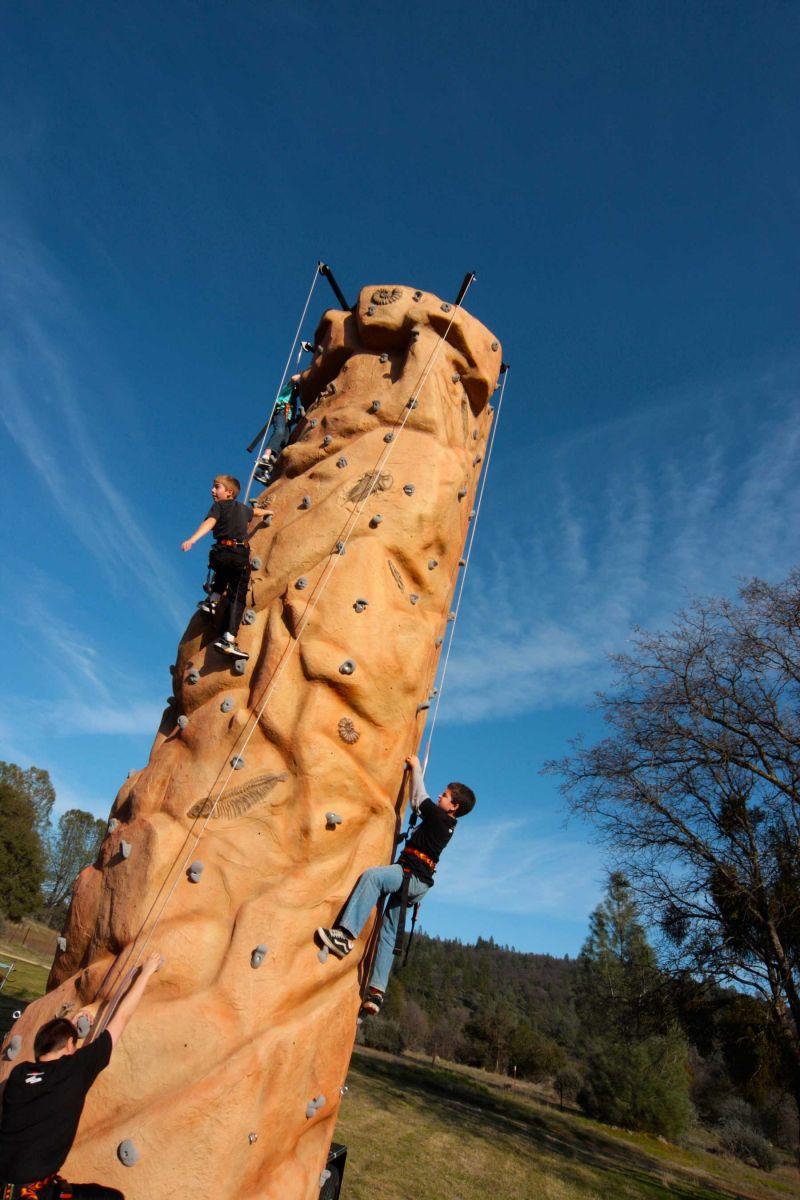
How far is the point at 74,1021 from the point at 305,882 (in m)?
1.28

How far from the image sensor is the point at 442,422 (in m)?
5.93

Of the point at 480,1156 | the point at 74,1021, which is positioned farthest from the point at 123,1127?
the point at 480,1156

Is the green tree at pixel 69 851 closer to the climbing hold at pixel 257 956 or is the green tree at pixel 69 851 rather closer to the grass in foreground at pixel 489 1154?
the grass in foreground at pixel 489 1154

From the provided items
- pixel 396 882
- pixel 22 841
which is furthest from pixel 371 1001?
pixel 22 841

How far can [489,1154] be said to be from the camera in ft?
40.2

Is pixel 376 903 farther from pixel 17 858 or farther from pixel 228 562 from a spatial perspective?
pixel 17 858

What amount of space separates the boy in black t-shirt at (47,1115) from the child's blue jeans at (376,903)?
1.36m

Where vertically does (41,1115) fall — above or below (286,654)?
below

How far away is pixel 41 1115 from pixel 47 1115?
0.08 feet

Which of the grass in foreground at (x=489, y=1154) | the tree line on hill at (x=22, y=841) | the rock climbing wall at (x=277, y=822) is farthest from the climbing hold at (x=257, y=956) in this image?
the tree line on hill at (x=22, y=841)

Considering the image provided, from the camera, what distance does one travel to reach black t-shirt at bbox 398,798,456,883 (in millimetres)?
4246

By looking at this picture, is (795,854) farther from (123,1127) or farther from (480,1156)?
(123,1127)

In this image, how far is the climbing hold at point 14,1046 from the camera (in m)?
3.35

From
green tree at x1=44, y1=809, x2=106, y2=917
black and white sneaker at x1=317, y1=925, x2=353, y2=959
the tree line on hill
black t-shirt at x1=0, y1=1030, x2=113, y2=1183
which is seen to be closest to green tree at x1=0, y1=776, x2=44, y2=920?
the tree line on hill
